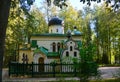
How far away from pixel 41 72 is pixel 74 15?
34350 mm

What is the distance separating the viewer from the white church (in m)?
29.0

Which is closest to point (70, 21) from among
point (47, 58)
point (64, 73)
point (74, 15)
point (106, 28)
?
point (74, 15)

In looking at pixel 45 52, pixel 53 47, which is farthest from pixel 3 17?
pixel 53 47

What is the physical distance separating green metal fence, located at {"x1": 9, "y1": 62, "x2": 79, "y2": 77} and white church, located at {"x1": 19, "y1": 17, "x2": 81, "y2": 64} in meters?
3.89

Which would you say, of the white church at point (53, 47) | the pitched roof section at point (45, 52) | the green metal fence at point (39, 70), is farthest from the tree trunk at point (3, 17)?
the pitched roof section at point (45, 52)

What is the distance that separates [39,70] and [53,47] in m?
9.41

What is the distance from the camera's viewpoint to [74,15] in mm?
56156

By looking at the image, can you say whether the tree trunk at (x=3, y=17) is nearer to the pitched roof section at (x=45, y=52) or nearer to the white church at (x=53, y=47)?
the white church at (x=53, y=47)

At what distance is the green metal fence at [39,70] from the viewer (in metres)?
22.1

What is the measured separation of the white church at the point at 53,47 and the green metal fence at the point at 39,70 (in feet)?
12.8

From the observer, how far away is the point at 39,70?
75.4 ft

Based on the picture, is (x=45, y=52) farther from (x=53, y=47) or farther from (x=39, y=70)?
(x=39, y=70)

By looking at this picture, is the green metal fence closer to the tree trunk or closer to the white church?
the white church

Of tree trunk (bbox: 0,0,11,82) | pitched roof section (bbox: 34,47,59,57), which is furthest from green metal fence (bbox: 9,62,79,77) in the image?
tree trunk (bbox: 0,0,11,82)
